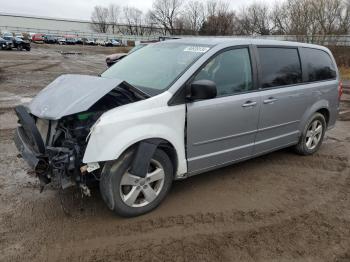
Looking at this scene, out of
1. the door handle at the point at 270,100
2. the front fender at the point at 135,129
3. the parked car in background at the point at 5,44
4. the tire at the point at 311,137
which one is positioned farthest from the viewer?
the parked car in background at the point at 5,44

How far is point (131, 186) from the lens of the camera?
3.59 m

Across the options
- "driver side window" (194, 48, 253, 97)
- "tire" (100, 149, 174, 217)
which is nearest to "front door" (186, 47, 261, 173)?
"driver side window" (194, 48, 253, 97)

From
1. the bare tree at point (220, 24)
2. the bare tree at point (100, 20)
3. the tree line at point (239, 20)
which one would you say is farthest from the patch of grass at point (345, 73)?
the bare tree at point (100, 20)

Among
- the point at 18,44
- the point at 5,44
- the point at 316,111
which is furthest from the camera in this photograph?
the point at 18,44

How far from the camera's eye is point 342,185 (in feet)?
15.3

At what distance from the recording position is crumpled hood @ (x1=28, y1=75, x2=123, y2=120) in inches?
131

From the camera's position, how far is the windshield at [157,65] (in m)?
3.95

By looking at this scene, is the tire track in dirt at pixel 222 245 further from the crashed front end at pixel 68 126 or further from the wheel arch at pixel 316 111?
the wheel arch at pixel 316 111

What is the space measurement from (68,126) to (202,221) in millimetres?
1647

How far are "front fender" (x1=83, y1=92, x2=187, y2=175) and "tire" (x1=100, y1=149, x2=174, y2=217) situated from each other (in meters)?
0.15

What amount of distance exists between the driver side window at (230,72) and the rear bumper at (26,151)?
6.18 feet

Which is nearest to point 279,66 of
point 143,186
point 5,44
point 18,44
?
point 143,186

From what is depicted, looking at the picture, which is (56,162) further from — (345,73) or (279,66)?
(345,73)

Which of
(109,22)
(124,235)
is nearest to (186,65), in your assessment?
(124,235)
